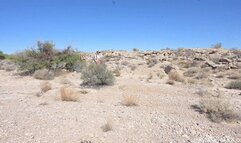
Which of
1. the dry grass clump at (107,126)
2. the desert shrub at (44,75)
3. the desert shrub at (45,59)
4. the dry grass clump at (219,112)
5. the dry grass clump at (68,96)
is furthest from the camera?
the desert shrub at (45,59)

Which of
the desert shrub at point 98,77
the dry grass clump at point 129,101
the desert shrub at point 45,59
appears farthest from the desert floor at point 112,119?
the desert shrub at point 45,59

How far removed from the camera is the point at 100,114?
10.9 metres

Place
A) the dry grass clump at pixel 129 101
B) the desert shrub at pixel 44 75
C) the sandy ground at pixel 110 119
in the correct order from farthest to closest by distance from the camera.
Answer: the desert shrub at pixel 44 75 → the dry grass clump at pixel 129 101 → the sandy ground at pixel 110 119

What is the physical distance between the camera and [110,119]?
10.0 m

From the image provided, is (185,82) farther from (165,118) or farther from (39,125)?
(39,125)

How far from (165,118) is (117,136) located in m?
2.33

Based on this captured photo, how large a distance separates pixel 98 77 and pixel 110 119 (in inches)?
259

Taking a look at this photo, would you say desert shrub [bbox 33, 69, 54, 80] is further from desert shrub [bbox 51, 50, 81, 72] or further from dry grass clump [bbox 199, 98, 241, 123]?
dry grass clump [bbox 199, 98, 241, 123]

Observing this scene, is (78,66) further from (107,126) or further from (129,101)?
(107,126)

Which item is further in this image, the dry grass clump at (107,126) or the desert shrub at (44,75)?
the desert shrub at (44,75)

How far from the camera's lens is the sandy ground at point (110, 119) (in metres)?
8.75

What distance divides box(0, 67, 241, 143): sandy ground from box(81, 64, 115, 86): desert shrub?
1.64 m

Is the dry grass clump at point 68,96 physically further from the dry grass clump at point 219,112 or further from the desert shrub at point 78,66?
the desert shrub at point 78,66

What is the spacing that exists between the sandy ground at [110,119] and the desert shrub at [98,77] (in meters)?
1.64
